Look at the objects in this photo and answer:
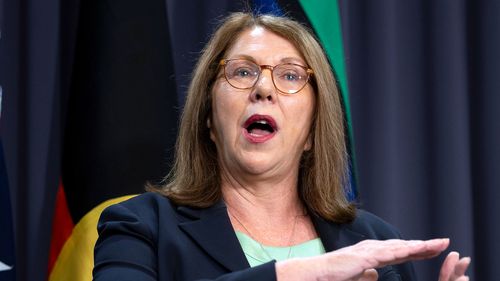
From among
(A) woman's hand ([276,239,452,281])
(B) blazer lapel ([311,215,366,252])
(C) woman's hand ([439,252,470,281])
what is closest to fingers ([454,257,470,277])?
(C) woman's hand ([439,252,470,281])

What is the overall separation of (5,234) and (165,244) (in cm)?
72

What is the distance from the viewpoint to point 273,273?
1281 mm

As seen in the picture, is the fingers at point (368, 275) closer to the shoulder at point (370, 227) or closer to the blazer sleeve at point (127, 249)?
the blazer sleeve at point (127, 249)

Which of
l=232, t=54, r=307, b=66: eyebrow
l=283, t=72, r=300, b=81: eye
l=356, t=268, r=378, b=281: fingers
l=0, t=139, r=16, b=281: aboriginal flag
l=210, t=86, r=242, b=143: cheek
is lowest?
l=0, t=139, r=16, b=281: aboriginal flag

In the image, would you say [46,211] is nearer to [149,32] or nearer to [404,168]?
[149,32]

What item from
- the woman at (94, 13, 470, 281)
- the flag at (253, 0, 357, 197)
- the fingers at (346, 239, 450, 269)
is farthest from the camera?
the flag at (253, 0, 357, 197)

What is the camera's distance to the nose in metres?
1.67

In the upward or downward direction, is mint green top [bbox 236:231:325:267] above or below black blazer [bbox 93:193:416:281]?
below

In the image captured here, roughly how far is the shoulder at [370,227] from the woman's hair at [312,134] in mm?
24

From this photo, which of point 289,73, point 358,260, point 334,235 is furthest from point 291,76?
point 358,260

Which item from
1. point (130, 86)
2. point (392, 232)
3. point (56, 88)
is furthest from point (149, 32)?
point (392, 232)

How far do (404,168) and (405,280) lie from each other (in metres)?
0.93

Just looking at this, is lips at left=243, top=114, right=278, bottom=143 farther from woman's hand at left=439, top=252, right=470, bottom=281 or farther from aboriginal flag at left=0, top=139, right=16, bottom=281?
aboriginal flag at left=0, top=139, right=16, bottom=281

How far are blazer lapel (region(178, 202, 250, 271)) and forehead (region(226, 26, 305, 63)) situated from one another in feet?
1.15
